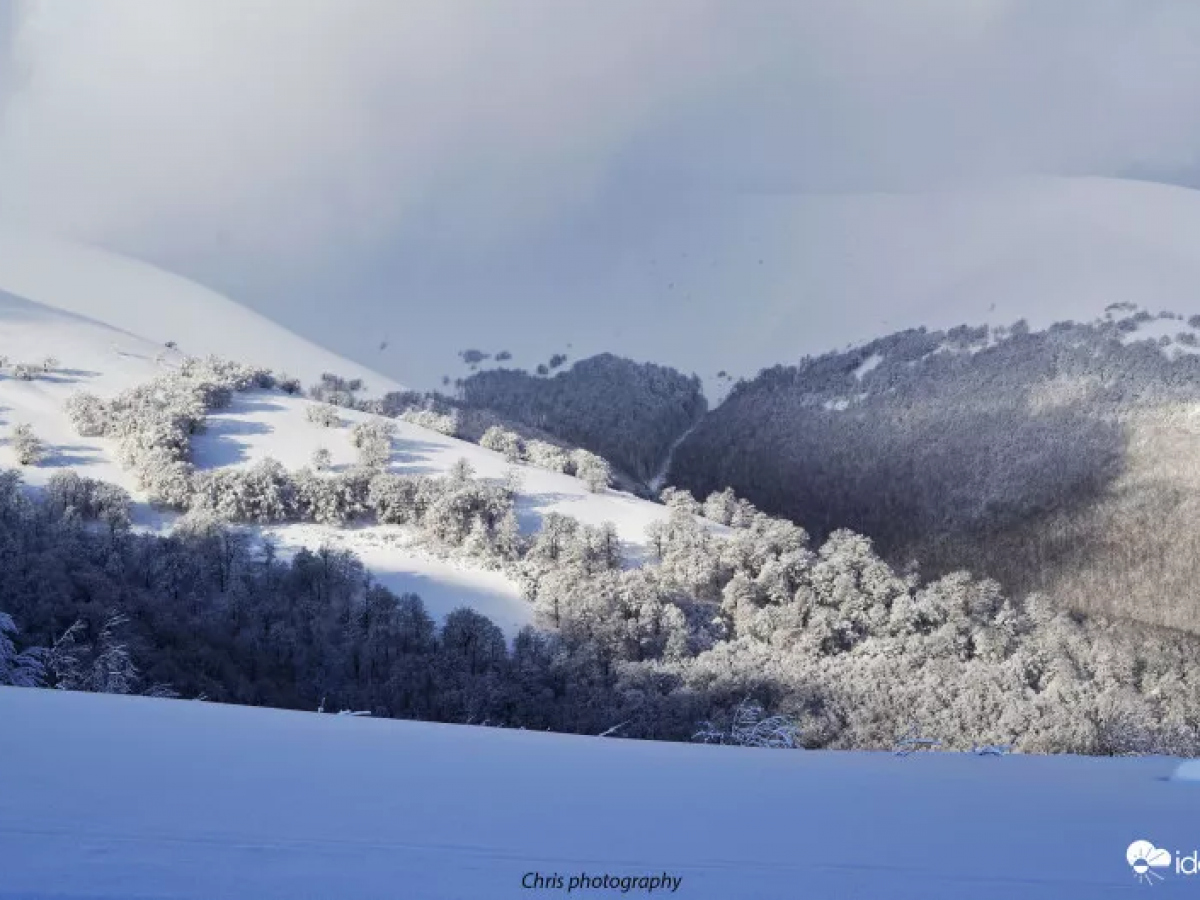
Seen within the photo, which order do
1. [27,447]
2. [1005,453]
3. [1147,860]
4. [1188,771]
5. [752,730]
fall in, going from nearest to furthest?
[1147,860] → [1188,771] → [752,730] → [27,447] → [1005,453]

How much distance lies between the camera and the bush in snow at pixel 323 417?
A: 25.7 m

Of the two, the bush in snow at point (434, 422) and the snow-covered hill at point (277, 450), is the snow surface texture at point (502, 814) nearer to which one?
the snow-covered hill at point (277, 450)

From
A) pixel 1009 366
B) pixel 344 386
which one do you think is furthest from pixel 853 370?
pixel 344 386

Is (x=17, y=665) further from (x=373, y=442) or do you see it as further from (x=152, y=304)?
Answer: (x=152, y=304)

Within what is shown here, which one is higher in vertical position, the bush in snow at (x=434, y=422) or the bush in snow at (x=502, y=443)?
the bush in snow at (x=434, y=422)

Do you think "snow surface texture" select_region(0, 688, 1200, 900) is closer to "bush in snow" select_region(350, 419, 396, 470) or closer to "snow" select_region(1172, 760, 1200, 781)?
"snow" select_region(1172, 760, 1200, 781)

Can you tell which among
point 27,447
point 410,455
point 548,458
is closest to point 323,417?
point 410,455

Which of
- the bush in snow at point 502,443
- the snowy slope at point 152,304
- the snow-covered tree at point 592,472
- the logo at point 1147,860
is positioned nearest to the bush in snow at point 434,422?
the bush in snow at point 502,443

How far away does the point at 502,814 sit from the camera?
4.84 meters

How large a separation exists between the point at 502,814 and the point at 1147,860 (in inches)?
101

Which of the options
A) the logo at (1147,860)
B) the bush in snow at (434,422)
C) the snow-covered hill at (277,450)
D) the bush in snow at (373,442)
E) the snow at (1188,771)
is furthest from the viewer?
the bush in snow at (434,422)

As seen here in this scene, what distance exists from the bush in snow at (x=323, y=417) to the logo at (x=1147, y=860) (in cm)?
2253

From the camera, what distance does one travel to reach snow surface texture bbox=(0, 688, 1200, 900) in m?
4.07

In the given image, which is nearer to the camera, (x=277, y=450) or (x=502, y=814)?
(x=502, y=814)
